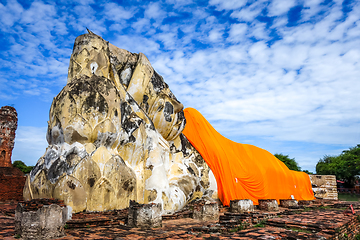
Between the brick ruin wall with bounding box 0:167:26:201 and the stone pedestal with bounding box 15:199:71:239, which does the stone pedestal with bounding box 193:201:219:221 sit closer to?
the stone pedestal with bounding box 15:199:71:239

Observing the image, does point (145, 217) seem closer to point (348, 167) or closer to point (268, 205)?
point (268, 205)

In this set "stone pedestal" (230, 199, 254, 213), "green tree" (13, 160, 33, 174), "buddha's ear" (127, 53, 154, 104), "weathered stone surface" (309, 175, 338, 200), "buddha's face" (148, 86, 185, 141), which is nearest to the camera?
"stone pedestal" (230, 199, 254, 213)

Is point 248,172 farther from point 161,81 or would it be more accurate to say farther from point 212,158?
point 161,81

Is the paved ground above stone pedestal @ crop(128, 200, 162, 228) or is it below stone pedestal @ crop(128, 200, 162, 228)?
below

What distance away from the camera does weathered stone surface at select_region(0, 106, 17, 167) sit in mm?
18906

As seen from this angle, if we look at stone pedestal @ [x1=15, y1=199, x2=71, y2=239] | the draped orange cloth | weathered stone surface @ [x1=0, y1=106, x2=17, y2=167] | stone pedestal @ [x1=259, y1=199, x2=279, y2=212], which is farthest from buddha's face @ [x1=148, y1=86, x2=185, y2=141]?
weathered stone surface @ [x1=0, y1=106, x2=17, y2=167]

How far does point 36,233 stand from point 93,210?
195 centimetres

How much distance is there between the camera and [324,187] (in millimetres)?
16359


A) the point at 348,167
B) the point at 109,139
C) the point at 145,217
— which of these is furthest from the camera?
the point at 348,167

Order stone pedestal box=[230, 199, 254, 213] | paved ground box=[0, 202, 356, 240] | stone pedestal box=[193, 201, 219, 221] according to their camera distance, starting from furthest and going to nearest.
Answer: stone pedestal box=[230, 199, 254, 213], stone pedestal box=[193, 201, 219, 221], paved ground box=[0, 202, 356, 240]

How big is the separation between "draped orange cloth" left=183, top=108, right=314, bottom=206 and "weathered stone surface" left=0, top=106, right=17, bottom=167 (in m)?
14.4

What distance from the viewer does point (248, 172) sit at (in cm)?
1120

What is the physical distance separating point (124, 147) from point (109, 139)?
0.53 metres

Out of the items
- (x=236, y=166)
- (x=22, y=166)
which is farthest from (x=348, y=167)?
(x=22, y=166)
